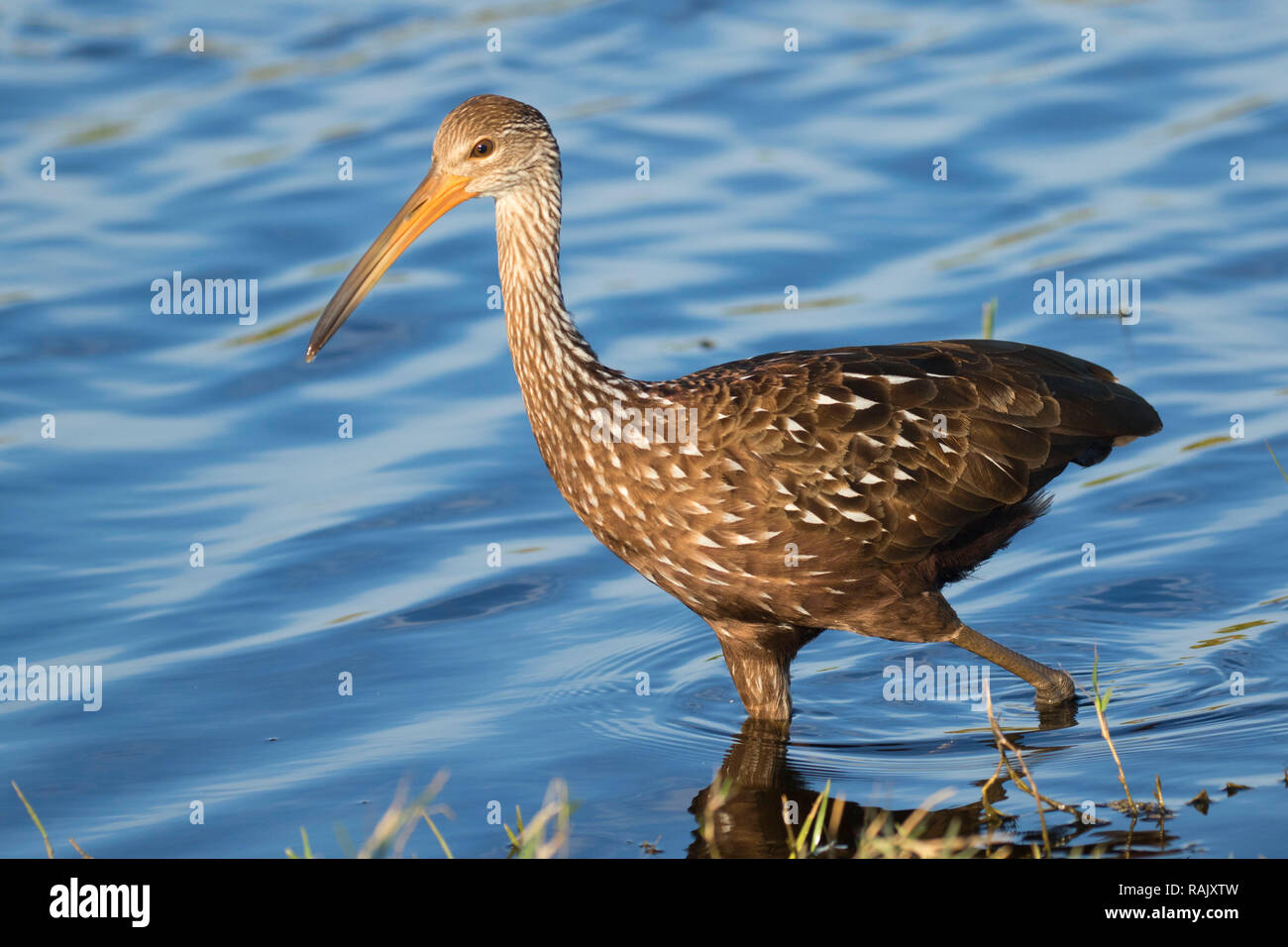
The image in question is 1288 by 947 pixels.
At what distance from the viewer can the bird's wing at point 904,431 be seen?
279 inches

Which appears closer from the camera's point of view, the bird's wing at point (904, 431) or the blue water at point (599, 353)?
the bird's wing at point (904, 431)

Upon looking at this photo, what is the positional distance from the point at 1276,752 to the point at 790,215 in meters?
7.85

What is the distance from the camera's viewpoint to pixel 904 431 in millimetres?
7309

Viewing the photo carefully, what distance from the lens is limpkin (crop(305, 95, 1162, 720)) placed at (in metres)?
7.06

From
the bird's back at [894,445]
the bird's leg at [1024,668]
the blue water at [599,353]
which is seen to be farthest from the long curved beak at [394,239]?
the bird's leg at [1024,668]

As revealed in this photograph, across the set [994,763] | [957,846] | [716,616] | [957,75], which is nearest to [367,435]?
[716,616]

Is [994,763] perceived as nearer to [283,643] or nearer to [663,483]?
[663,483]

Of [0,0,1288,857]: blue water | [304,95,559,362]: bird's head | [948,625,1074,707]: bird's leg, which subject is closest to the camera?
[304,95,559,362]: bird's head

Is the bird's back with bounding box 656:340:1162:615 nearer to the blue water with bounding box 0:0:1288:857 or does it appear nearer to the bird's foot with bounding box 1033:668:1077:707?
the bird's foot with bounding box 1033:668:1077:707

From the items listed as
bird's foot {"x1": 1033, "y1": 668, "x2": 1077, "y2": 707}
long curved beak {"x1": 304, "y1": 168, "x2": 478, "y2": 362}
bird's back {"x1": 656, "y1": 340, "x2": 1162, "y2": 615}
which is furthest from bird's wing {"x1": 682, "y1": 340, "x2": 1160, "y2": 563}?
long curved beak {"x1": 304, "y1": 168, "x2": 478, "y2": 362}

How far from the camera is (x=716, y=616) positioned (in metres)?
7.45

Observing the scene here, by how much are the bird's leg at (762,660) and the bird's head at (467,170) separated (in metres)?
1.96

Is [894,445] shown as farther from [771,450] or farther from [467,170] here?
[467,170]

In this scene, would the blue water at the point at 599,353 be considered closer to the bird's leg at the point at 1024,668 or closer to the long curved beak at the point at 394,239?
the bird's leg at the point at 1024,668
